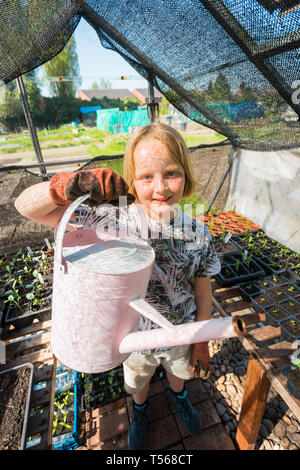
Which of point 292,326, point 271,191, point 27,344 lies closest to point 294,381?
point 292,326

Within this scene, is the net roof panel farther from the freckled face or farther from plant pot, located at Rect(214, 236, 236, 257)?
plant pot, located at Rect(214, 236, 236, 257)

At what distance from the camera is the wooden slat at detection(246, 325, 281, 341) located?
140 centimetres

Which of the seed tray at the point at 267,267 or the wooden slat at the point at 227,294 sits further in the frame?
the seed tray at the point at 267,267

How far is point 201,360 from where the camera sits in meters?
1.17

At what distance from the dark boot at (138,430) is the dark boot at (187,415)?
0.22m

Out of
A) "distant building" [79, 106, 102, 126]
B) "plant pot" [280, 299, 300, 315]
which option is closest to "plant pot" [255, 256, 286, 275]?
"plant pot" [280, 299, 300, 315]

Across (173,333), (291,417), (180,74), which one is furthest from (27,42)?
(291,417)

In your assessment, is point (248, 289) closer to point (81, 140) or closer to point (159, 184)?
point (159, 184)

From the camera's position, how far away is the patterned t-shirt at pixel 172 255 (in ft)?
3.23

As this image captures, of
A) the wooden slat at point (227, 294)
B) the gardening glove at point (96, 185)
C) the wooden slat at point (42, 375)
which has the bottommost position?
the wooden slat at point (42, 375)

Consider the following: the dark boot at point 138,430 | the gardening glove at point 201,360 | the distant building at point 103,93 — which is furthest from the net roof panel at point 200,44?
the distant building at point 103,93

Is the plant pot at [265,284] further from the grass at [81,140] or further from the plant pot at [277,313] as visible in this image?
the grass at [81,140]

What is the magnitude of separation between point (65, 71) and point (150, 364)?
113ft

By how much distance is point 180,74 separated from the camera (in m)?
1.82
